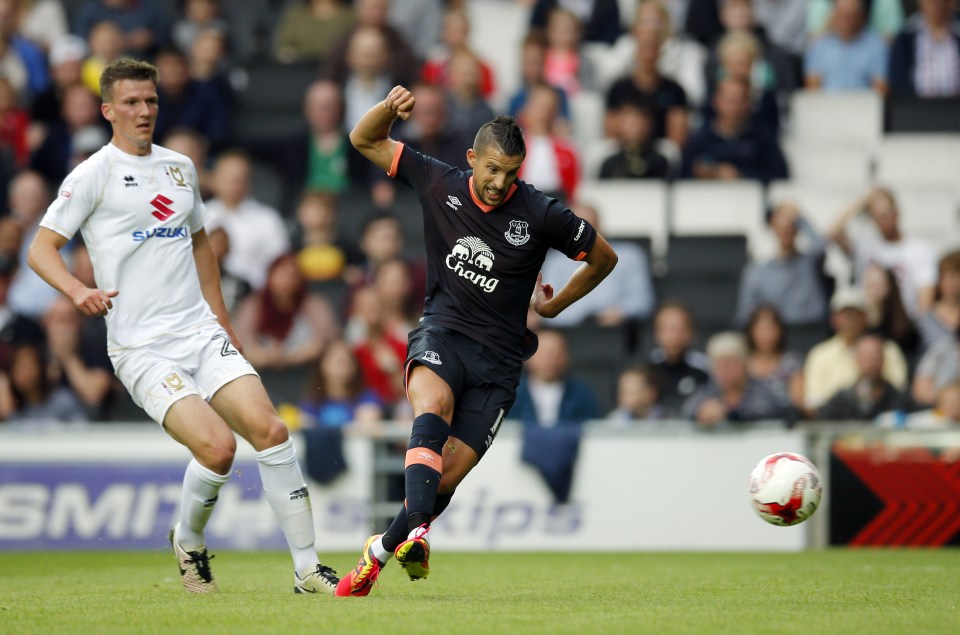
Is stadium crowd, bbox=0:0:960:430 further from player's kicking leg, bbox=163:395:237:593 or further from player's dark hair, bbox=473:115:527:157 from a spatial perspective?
player's dark hair, bbox=473:115:527:157

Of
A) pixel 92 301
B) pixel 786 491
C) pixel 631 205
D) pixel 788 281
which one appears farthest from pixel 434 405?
pixel 631 205

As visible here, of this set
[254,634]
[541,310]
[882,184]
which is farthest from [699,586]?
[882,184]

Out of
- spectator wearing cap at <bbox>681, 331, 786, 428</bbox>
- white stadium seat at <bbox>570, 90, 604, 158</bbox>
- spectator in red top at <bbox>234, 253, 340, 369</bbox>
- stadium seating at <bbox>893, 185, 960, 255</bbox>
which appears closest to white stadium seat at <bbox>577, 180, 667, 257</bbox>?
white stadium seat at <bbox>570, 90, 604, 158</bbox>

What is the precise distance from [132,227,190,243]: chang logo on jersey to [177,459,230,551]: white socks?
122 centimetres

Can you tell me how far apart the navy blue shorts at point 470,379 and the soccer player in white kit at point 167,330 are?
918mm

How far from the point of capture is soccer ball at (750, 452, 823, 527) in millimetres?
8711

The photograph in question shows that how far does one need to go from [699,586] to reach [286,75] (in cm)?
1111

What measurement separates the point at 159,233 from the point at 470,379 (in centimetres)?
188

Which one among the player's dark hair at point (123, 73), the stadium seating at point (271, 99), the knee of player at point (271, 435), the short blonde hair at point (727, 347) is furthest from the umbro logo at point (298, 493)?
the stadium seating at point (271, 99)

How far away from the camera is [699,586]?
28.9 ft

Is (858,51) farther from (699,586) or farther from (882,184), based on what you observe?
(699,586)

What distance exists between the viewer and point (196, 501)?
8438 millimetres

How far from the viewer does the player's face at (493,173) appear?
7.88 m

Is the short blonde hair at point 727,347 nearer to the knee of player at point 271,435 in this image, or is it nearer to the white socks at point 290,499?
the white socks at point 290,499
